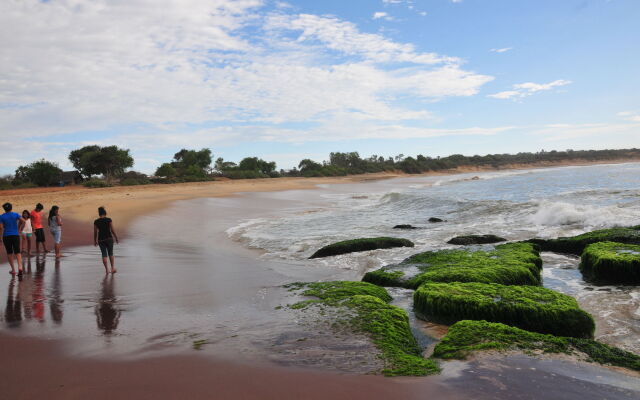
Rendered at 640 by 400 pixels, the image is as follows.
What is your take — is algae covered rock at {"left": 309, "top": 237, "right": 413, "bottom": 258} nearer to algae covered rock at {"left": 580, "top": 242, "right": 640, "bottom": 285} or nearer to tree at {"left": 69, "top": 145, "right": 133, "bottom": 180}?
algae covered rock at {"left": 580, "top": 242, "right": 640, "bottom": 285}

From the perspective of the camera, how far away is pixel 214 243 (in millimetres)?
14469

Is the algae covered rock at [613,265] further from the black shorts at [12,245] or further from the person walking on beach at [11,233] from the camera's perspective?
the black shorts at [12,245]

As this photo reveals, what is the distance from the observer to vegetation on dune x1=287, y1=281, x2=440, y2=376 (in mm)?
4371


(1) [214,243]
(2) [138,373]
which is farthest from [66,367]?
(1) [214,243]

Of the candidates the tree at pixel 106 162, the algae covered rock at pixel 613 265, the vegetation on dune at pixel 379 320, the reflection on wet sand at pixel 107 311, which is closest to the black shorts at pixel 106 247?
the reflection on wet sand at pixel 107 311

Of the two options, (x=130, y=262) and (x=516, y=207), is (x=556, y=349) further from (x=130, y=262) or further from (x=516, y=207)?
(x=516, y=207)

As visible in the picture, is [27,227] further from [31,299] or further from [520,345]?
[520,345]

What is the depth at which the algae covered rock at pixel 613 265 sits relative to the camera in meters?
7.97

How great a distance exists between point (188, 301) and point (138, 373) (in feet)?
9.61

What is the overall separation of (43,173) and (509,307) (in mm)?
60165

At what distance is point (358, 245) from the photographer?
40.8ft

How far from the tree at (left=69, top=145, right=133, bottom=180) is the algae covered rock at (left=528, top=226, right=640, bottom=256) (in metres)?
56.8

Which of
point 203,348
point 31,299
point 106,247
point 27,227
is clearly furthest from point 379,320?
point 27,227

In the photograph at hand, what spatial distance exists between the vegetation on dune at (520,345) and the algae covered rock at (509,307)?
0.68 m
